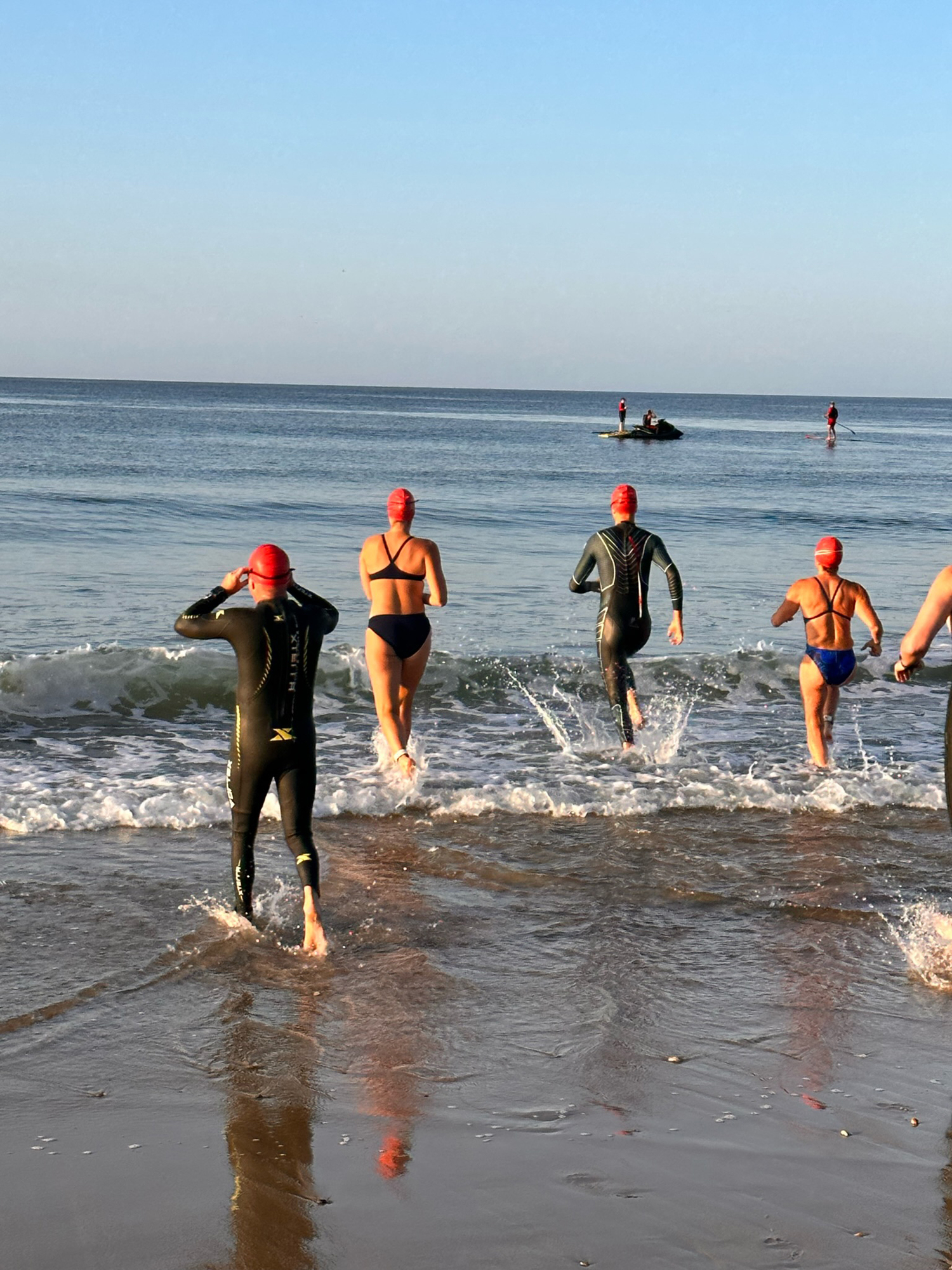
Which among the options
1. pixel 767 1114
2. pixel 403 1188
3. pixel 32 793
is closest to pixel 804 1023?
pixel 767 1114

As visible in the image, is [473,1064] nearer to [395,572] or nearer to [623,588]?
[395,572]

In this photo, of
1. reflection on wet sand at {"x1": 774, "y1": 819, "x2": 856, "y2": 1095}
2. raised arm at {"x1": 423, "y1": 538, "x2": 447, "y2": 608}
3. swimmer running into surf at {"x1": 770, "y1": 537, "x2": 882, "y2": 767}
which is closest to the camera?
reflection on wet sand at {"x1": 774, "y1": 819, "x2": 856, "y2": 1095}

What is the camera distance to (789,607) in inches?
345

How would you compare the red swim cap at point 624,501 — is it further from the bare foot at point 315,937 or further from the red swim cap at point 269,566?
the bare foot at point 315,937

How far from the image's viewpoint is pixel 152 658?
1226 centimetres

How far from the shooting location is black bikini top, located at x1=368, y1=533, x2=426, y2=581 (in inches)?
337

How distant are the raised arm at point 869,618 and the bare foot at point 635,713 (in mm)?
1864

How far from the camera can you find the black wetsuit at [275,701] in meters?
5.56

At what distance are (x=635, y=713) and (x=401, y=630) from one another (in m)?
2.25

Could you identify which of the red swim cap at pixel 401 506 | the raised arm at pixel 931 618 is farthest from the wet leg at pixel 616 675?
the raised arm at pixel 931 618

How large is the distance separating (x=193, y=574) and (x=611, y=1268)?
1615 centimetres

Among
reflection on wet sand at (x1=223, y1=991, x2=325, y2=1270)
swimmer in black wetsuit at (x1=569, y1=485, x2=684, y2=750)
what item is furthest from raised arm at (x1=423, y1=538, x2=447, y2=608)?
reflection on wet sand at (x1=223, y1=991, x2=325, y2=1270)

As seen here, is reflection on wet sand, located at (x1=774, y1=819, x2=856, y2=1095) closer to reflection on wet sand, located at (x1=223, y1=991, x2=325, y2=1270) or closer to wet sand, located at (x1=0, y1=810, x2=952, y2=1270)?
wet sand, located at (x1=0, y1=810, x2=952, y2=1270)

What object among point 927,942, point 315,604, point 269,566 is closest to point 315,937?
point 315,604
